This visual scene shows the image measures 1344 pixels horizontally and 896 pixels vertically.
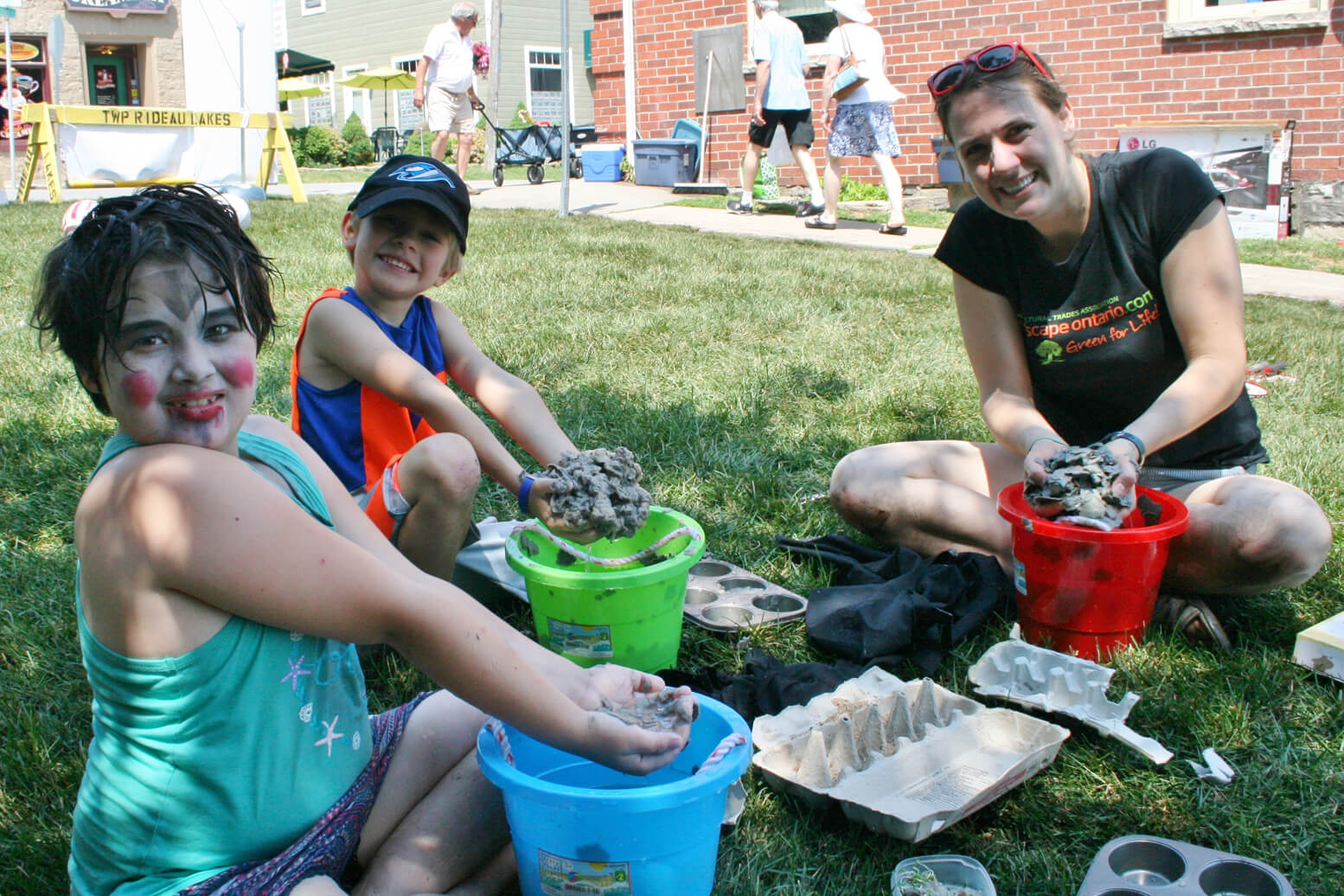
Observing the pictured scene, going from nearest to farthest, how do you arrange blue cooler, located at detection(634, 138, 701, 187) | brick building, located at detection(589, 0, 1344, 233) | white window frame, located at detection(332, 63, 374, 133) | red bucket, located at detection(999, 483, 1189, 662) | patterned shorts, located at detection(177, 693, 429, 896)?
patterned shorts, located at detection(177, 693, 429, 896) → red bucket, located at detection(999, 483, 1189, 662) → brick building, located at detection(589, 0, 1344, 233) → blue cooler, located at detection(634, 138, 701, 187) → white window frame, located at detection(332, 63, 374, 133)

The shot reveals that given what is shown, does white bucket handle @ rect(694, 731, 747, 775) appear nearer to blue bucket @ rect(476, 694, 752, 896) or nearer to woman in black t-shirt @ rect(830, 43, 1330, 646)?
blue bucket @ rect(476, 694, 752, 896)

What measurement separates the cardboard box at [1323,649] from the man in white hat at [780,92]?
7.85m

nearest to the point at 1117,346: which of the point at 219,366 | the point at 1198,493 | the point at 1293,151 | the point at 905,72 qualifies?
the point at 1198,493

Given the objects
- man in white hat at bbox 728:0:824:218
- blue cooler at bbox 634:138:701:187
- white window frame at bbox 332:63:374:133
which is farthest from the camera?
white window frame at bbox 332:63:374:133

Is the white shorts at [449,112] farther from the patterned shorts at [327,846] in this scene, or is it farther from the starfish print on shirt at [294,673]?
the starfish print on shirt at [294,673]

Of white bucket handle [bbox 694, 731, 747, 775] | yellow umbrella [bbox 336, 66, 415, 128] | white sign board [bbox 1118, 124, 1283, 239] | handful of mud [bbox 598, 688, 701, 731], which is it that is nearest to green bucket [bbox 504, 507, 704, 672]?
handful of mud [bbox 598, 688, 701, 731]

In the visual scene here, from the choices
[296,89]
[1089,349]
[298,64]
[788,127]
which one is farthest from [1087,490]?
[298,64]

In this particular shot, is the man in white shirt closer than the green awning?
Yes

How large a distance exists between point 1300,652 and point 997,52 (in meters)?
1.52


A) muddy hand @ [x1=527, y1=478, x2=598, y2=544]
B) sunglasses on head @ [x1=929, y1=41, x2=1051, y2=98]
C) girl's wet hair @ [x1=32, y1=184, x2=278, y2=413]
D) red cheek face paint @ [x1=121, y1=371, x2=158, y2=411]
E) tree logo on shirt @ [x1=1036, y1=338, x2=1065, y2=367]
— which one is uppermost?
sunglasses on head @ [x1=929, y1=41, x2=1051, y2=98]

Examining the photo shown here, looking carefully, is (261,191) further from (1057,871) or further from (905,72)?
(1057,871)

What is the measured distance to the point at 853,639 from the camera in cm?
249

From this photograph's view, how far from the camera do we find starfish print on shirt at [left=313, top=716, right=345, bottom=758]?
1620mm

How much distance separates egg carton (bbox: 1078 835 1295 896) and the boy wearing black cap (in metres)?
1.25
